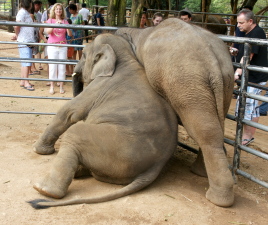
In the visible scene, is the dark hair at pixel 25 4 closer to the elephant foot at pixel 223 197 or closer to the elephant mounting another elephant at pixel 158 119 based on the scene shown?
the elephant mounting another elephant at pixel 158 119

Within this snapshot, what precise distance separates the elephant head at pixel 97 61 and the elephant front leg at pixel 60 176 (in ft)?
3.29

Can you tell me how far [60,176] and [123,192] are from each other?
57 centimetres

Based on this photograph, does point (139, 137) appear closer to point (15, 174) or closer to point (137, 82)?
point (137, 82)

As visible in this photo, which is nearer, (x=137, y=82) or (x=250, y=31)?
(x=137, y=82)

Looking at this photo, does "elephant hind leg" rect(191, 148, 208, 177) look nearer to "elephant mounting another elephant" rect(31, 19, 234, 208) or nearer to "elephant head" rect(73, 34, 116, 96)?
"elephant mounting another elephant" rect(31, 19, 234, 208)

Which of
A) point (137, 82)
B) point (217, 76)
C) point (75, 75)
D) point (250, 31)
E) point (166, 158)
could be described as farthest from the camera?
point (250, 31)

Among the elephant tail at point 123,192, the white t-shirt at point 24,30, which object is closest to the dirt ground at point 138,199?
the elephant tail at point 123,192

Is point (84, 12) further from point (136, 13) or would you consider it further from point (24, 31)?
point (136, 13)

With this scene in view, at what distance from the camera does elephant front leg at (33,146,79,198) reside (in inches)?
A: 138

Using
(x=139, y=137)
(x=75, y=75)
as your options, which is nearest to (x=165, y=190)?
(x=139, y=137)

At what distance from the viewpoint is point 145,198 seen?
143 inches

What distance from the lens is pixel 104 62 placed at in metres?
4.39

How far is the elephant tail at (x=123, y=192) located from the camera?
339 centimetres

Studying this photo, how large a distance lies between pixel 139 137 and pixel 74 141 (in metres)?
0.64
